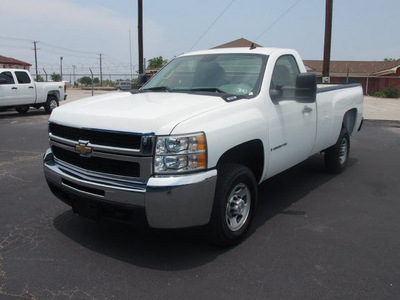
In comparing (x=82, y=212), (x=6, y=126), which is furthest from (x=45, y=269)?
(x=6, y=126)

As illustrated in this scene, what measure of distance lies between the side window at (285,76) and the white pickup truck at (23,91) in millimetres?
13035

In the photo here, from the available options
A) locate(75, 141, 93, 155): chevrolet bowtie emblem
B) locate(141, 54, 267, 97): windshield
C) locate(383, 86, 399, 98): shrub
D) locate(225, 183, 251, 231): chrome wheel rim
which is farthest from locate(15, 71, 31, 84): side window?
locate(383, 86, 399, 98): shrub

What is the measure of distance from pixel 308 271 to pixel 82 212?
6.77 feet

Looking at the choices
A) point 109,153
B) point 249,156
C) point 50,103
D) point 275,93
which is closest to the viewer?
point 109,153

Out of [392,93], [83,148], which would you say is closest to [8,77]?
[83,148]

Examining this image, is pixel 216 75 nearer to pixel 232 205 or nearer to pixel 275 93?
pixel 275 93

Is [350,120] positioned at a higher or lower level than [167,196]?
higher

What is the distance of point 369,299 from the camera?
283 cm

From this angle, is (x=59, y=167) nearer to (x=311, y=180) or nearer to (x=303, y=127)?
(x=303, y=127)

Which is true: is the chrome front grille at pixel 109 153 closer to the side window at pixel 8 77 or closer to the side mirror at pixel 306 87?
the side mirror at pixel 306 87

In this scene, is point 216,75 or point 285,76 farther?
point 285,76

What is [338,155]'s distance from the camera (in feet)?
20.4

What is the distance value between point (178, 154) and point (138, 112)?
56cm

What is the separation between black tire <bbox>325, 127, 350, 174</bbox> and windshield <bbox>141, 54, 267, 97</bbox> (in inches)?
96.6
